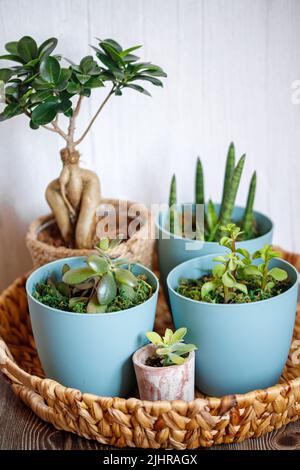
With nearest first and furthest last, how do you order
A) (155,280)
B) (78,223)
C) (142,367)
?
(142,367) → (155,280) → (78,223)

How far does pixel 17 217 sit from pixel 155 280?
1.23 ft

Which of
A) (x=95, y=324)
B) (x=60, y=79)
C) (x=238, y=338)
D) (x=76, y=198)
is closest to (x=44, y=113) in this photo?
(x=60, y=79)

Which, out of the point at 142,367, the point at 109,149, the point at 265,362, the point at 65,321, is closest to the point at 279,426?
the point at 265,362

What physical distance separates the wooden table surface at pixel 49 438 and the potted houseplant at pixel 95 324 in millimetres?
62

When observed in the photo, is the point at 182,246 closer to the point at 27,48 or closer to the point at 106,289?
the point at 106,289

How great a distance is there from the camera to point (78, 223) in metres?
0.86

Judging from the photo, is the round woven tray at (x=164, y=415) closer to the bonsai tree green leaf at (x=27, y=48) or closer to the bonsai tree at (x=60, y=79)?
the bonsai tree at (x=60, y=79)

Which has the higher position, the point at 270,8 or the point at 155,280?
the point at 270,8

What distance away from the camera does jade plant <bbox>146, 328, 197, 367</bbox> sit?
0.65m

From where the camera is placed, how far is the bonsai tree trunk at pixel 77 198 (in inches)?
33.5

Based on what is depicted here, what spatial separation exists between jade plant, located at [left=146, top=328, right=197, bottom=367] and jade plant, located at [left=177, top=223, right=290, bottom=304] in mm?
73

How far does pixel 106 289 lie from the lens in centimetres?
68

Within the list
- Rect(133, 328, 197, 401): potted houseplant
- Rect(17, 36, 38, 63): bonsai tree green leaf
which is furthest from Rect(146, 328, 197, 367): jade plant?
Rect(17, 36, 38, 63): bonsai tree green leaf

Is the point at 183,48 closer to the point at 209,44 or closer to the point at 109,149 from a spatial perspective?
the point at 209,44
